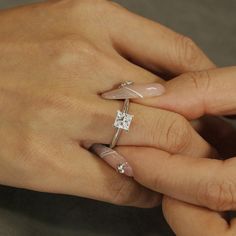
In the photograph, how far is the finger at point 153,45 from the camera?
983 mm

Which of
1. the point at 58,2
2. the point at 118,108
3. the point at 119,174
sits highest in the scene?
the point at 58,2

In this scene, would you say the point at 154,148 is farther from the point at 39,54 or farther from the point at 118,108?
the point at 39,54

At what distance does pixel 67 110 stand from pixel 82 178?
5.4 inches

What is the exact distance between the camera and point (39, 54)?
36.1 inches

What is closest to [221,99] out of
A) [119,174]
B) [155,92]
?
[155,92]

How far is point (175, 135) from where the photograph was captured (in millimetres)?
853

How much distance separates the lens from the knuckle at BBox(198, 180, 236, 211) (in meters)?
0.79

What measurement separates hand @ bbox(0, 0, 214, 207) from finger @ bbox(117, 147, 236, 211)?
38mm

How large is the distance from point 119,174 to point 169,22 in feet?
1.84

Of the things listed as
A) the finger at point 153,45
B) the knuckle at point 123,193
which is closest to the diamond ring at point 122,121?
the knuckle at point 123,193

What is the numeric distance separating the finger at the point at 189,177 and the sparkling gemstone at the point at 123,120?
0.20 ft

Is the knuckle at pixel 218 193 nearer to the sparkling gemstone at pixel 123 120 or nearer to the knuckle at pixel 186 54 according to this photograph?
the sparkling gemstone at pixel 123 120

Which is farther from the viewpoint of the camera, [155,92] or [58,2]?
[58,2]

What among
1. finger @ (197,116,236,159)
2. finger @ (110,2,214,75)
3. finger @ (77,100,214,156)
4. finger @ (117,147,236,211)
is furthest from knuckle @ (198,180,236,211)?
finger @ (110,2,214,75)
